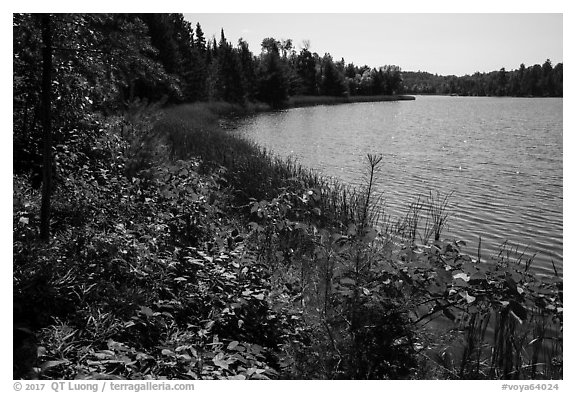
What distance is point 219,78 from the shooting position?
175 ft

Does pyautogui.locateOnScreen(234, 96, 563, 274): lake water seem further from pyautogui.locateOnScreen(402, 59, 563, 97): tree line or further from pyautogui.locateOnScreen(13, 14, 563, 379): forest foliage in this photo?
pyautogui.locateOnScreen(402, 59, 563, 97): tree line

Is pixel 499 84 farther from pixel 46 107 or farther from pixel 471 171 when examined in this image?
pixel 46 107

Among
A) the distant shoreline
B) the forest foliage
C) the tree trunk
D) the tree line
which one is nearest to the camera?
the forest foliage

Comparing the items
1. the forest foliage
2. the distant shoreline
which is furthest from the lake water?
the distant shoreline

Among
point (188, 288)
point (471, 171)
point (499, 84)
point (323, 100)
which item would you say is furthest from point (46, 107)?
point (499, 84)

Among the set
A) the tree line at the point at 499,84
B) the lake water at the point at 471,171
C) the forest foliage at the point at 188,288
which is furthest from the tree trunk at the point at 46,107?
the tree line at the point at 499,84

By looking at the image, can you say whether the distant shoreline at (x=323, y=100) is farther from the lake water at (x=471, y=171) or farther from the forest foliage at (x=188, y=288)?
the forest foliage at (x=188, y=288)

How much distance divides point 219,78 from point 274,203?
164 feet

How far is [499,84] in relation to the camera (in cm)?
11031

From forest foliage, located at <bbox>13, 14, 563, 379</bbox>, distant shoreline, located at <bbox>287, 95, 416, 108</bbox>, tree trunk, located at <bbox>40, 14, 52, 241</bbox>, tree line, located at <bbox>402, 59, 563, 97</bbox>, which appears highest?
tree line, located at <bbox>402, 59, 563, 97</bbox>

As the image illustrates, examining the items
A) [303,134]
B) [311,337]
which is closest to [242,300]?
[311,337]

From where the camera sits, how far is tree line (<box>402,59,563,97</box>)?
6583cm
